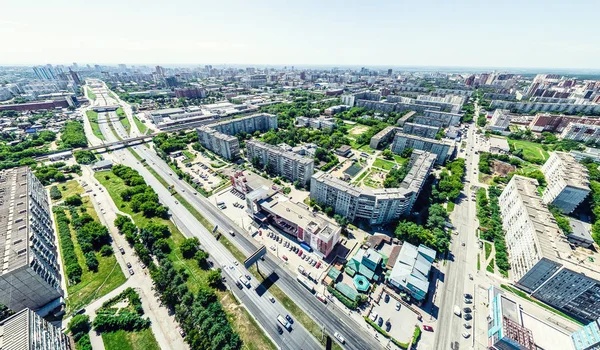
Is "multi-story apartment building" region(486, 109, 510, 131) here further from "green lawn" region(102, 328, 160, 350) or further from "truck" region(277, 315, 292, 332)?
"green lawn" region(102, 328, 160, 350)

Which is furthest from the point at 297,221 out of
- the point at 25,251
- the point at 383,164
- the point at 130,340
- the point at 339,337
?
the point at 383,164

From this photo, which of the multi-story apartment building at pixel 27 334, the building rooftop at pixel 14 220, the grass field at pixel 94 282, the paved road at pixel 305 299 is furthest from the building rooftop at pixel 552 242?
the building rooftop at pixel 14 220

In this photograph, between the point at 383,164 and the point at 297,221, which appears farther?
the point at 383,164

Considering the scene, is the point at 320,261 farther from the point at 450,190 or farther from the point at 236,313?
the point at 450,190

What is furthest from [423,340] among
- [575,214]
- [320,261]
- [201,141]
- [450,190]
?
[201,141]

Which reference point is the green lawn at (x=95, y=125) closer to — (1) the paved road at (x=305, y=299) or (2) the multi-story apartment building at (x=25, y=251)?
(2) the multi-story apartment building at (x=25, y=251)

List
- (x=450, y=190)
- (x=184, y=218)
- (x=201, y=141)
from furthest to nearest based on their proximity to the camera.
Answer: (x=201, y=141) < (x=450, y=190) < (x=184, y=218)

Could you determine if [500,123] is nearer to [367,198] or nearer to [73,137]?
[367,198]
